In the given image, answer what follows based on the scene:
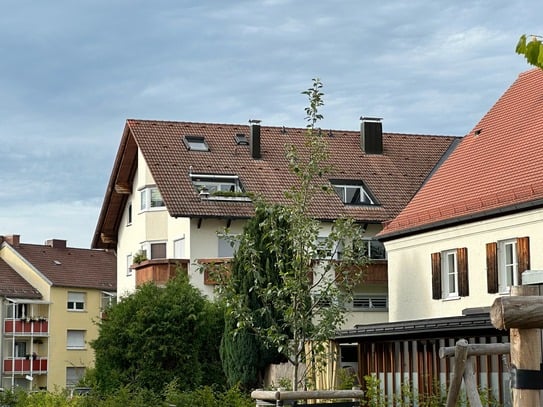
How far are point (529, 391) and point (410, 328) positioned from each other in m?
17.3

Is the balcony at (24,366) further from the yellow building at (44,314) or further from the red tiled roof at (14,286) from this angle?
the red tiled roof at (14,286)

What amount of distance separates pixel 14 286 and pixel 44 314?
3.06 m

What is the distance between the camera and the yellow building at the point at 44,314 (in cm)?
8119

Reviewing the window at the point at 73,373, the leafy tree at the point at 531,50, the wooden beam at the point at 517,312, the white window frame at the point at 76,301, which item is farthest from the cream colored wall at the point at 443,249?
the white window frame at the point at 76,301

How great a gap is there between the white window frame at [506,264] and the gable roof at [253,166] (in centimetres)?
1569

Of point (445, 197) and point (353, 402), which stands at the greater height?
point (445, 197)

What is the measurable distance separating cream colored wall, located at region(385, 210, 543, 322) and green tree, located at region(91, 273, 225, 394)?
5879 mm

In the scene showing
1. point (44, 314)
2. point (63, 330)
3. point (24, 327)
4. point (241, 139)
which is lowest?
point (63, 330)

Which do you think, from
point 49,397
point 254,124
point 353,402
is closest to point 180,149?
point 254,124

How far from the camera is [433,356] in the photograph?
23.3m

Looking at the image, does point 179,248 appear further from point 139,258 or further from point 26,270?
point 26,270

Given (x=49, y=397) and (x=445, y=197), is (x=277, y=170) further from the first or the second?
(x=49, y=397)

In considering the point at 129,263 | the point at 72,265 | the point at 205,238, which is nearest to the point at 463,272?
the point at 205,238

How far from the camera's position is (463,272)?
3422cm
